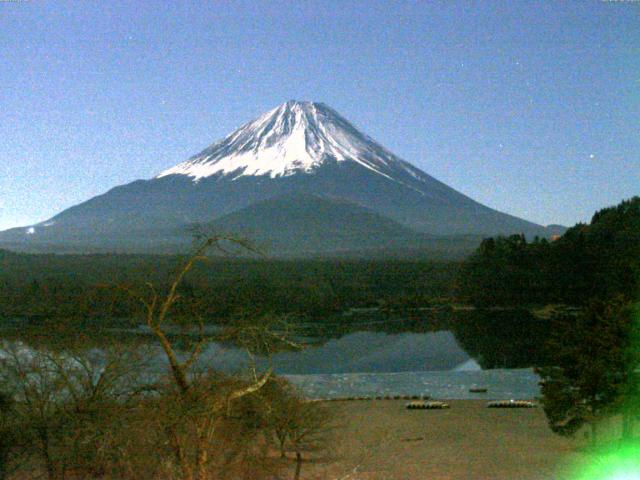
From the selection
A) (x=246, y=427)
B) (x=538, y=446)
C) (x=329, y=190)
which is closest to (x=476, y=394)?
(x=538, y=446)

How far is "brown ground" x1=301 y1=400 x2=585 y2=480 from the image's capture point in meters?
10.8

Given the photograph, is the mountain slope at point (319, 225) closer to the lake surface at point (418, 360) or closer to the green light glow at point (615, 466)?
the lake surface at point (418, 360)

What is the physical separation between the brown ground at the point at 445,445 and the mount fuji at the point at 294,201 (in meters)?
78.0

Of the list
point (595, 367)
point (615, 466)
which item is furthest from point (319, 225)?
point (615, 466)

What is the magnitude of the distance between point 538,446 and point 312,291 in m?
31.8

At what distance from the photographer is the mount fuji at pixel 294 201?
10875cm

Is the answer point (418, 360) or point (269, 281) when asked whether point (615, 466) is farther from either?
point (269, 281)

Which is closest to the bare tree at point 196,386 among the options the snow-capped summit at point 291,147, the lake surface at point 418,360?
the lake surface at point 418,360

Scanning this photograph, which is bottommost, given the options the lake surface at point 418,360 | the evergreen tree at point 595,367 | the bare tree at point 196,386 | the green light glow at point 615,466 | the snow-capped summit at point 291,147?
the lake surface at point 418,360

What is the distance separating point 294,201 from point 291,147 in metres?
29.0

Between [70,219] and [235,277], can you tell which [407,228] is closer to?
[70,219]

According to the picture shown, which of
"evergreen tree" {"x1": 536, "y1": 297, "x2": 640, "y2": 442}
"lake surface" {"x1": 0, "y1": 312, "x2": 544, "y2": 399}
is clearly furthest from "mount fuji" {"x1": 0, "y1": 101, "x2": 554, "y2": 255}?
"evergreen tree" {"x1": 536, "y1": 297, "x2": 640, "y2": 442}

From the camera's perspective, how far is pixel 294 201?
123 meters

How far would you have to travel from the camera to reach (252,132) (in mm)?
152250
